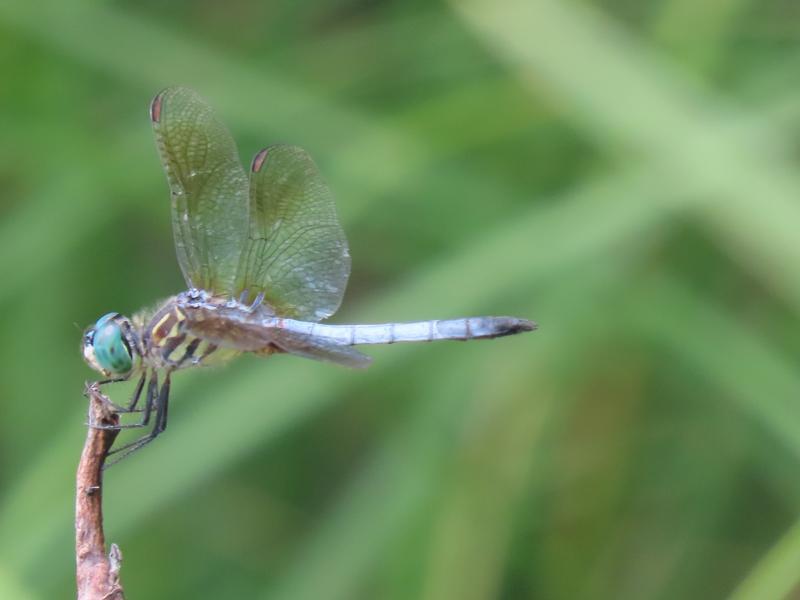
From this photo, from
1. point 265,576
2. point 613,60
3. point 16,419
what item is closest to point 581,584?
point 265,576

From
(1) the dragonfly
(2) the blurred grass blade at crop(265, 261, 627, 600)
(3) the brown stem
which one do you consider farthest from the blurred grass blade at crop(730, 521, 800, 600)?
(2) the blurred grass blade at crop(265, 261, 627, 600)

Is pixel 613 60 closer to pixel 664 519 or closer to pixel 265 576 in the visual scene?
pixel 664 519

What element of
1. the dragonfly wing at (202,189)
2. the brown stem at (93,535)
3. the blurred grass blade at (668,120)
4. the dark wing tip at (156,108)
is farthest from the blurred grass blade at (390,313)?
the brown stem at (93,535)

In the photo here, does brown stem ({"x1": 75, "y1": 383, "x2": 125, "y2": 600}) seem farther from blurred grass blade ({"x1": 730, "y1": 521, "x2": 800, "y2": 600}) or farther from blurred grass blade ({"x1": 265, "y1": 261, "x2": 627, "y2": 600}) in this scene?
blurred grass blade ({"x1": 265, "y1": 261, "x2": 627, "y2": 600})

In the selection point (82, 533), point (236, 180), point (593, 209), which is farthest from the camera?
point (593, 209)

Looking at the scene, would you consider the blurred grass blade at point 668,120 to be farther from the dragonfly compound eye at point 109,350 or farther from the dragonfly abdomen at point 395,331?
the dragonfly compound eye at point 109,350

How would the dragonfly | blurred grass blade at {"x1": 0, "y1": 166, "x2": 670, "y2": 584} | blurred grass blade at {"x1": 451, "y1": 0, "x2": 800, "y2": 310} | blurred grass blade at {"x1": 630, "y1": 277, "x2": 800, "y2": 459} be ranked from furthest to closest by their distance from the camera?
blurred grass blade at {"x1": 630, "y1": 277, "x2": 800, "y2": 459} < blurred grass blade at {"x1": 0, "y1": 166, "x2": 670, "y2": 584} < blurred grass blade at {"x1": 451, "y1": 0, "x2": 800, "y2": 310} < the dragonfly

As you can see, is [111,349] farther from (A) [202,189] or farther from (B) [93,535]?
(B) [93,535]
